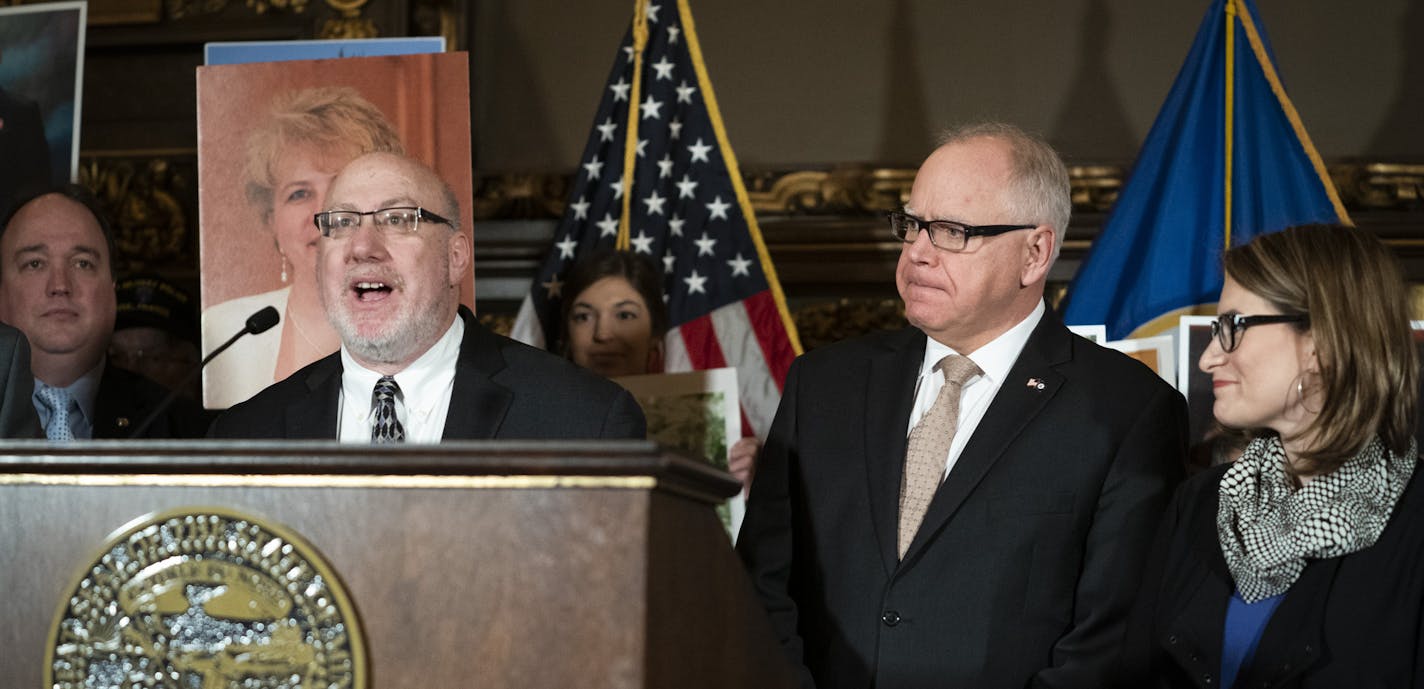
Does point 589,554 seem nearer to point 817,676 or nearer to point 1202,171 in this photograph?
point 817,676

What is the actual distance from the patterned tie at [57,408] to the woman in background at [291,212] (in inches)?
12.8

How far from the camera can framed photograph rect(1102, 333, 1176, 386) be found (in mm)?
3805

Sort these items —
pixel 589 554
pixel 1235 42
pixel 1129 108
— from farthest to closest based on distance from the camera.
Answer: pixel 1129 108 < pixel 1235 42 < pixel 589 554

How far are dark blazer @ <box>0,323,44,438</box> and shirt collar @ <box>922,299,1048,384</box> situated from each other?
1.69 metres

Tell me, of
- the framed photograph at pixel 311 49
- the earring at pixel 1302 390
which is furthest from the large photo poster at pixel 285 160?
the earring at pixel 1302 390

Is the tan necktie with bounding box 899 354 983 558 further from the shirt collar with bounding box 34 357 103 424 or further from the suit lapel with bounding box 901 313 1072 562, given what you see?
the shirt collar with bounding box 34 357 103 424

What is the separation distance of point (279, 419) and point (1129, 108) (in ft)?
10.4

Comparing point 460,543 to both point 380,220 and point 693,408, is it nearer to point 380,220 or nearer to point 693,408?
point 380,220

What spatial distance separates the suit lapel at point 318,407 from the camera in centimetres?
291

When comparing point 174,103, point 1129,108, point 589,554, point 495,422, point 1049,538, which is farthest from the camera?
point 174,103

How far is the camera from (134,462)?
1.59 m

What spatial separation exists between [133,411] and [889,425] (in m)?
2.04

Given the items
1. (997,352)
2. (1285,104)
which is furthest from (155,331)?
(1285,104)

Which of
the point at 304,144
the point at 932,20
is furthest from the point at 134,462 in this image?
the point at 932,20
